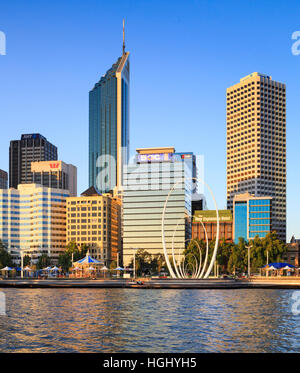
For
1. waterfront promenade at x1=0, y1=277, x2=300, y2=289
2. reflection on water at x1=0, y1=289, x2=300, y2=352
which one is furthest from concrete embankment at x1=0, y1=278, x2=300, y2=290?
reflection on water at x1=0, y1=289, x2=300, y2=352

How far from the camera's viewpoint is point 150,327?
54.1 m

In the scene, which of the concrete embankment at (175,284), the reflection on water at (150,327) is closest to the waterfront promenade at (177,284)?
the concrete embankment at (175,284)

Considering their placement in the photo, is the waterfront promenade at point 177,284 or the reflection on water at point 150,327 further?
the waterfront promenade at point 177,284

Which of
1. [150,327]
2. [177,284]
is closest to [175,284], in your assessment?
[177,284]

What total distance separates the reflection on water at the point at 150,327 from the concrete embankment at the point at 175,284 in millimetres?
46655

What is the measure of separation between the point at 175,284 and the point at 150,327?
7524cm

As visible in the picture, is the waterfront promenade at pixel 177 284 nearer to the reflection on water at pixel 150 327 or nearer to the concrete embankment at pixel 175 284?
the concrete embankment at pixel 175 284

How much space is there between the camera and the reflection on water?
4275 centimetres

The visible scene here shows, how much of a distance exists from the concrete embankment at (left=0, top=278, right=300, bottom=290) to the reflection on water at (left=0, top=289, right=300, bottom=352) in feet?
153

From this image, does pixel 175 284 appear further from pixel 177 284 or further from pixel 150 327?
pixel 150 327

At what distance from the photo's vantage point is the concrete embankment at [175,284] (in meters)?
127

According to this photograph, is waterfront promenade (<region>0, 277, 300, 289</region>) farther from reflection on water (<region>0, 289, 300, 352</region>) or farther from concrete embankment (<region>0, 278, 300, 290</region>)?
reflection on water (<region>0, 289, 300, 352</region>)
